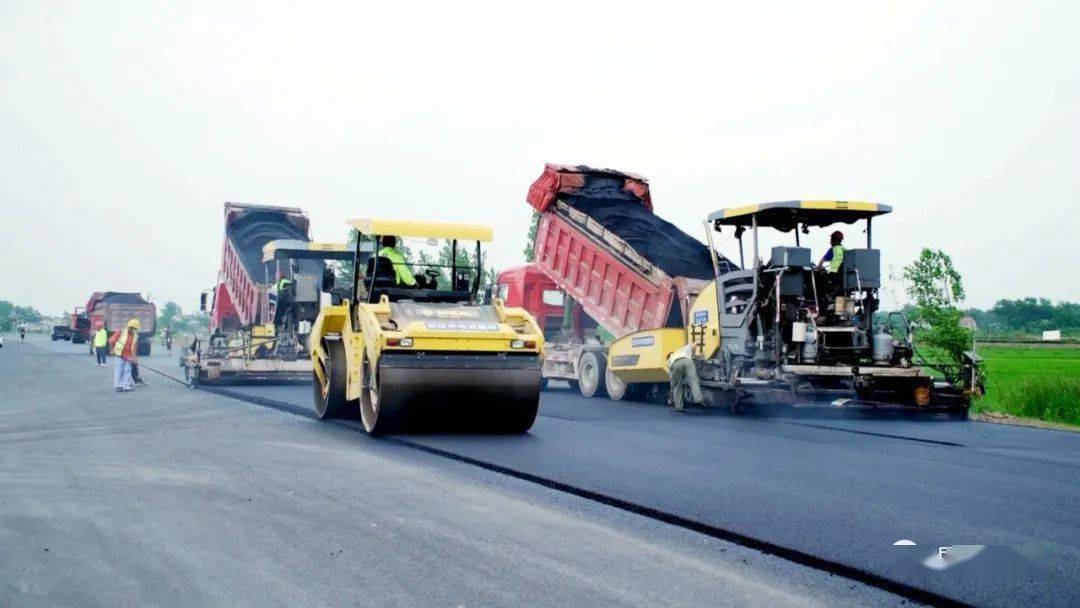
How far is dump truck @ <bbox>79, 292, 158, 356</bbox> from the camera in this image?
36.5 m

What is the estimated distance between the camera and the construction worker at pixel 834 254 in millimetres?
12094

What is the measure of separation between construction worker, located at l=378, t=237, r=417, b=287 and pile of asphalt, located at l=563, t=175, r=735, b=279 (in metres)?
5.17

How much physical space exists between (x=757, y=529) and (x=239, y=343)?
1497 centimetres

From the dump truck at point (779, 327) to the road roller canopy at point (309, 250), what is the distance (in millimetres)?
4808

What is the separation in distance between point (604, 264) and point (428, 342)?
690 centimetres

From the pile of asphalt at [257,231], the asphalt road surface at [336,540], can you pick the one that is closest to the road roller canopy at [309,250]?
the pile of asphalt at [257,231]

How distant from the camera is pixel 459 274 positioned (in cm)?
Answer: 1021


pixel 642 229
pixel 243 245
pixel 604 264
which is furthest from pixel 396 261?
pixel 243 245

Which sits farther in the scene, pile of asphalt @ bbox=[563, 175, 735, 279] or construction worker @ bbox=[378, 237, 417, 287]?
pile of asphalt @ bbox=[563, 175, 735, 279]

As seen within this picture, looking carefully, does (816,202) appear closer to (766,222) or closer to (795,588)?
(766,222)

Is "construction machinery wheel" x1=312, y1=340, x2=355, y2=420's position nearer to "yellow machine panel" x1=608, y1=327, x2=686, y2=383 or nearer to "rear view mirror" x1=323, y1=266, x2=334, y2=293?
"rear view mirror" x1=323, y1=266, x2=334, y2=293

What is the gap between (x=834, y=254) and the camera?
39.8 feet

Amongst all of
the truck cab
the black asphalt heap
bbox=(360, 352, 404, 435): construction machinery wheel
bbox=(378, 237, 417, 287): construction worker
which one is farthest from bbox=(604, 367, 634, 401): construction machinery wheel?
the black asphalt heap

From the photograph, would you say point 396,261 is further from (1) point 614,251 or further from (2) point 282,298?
(2) point 282,298
